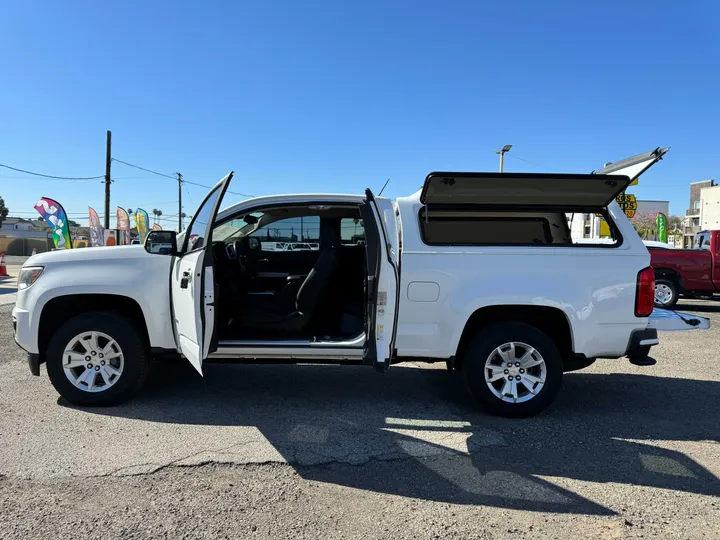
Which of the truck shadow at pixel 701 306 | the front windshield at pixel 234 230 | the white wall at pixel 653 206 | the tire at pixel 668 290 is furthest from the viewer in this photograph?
the white wall at pixel 653 206

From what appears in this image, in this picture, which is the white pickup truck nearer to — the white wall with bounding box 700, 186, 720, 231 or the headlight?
the headlight

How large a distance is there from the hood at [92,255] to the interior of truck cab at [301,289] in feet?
2.31

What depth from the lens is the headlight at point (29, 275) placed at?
4.32m

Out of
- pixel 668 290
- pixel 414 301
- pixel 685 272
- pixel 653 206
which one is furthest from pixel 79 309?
pixel 653 206

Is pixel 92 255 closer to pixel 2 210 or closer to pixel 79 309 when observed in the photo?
pixel 79 309

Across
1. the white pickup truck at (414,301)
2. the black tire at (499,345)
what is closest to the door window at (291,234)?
the white pickup truck at (414,301)

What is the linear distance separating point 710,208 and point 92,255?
266 feet

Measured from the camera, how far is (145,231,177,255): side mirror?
Answer: 429 cm

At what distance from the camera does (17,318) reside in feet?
14.1

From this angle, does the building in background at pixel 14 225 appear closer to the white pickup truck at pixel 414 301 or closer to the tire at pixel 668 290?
the white pickup truck at pixel 414 301

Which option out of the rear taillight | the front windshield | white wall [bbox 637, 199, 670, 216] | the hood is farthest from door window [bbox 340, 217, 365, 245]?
white wall [bbox 637, 199, 670, 216]

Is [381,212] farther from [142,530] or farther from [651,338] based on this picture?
[142,530]

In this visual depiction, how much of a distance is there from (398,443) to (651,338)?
2260mm

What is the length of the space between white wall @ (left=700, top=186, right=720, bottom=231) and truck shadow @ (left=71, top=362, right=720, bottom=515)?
240 ft
